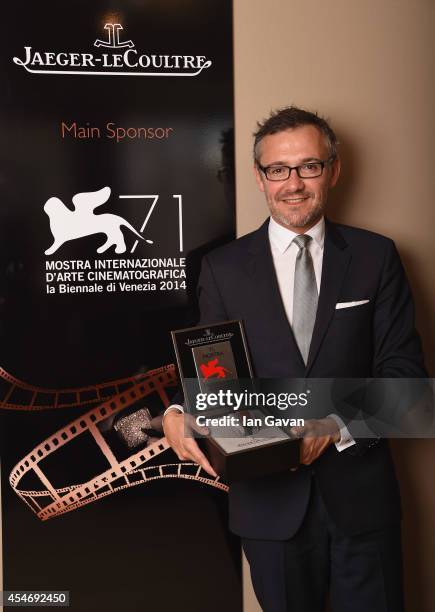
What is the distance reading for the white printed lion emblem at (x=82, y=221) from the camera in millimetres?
1659

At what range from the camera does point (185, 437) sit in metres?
1.25

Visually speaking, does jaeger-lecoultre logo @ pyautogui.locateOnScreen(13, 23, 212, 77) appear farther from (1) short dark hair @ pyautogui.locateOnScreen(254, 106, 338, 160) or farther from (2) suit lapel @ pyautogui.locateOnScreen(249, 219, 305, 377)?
(2) suit lapel @ pyautogui.locateOnScreen(249, 219, 305, 377)

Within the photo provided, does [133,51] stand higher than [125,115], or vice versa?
[133,51]

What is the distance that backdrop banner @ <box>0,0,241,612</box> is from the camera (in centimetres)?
164

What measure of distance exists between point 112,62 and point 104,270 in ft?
1.97

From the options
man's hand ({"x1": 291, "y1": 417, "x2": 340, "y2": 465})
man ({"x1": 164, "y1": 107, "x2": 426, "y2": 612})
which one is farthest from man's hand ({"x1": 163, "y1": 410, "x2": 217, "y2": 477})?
man's hand ({"x1": 291, "y1": 417, "x2": 340, "y2": 465})

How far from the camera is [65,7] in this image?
1.62 metres

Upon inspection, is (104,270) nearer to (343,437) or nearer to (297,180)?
(297,180)

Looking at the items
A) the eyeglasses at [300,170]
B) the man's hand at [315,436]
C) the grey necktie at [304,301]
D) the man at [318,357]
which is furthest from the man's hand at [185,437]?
the eyeglasses at [300,170]

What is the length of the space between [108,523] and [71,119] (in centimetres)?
121

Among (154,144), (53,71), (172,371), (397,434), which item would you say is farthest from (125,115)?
(397,434)

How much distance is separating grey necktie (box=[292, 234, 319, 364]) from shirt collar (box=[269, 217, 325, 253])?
39mm

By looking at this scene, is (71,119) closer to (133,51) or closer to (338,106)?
(133,51)

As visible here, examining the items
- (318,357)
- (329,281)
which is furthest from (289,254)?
(318,357)
